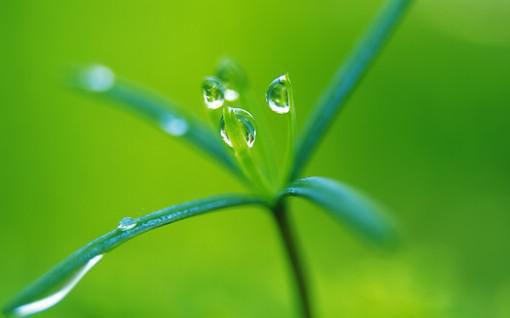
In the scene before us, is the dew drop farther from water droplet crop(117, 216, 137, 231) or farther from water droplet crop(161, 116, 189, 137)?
water droplet crop(117, 216, 137, 231)

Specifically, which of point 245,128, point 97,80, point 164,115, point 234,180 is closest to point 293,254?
point 245,128

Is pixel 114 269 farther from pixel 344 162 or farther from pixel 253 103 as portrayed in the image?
pixel 344 162

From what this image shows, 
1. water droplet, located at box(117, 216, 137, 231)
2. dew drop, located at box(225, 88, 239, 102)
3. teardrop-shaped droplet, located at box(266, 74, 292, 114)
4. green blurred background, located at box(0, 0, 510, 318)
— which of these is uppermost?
teardrop-shaped droplet, located at box(266, 74, 292, 114)

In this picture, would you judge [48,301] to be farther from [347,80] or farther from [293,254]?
[347,80]

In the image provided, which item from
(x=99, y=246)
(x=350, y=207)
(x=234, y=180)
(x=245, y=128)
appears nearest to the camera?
(x=350, y=207)

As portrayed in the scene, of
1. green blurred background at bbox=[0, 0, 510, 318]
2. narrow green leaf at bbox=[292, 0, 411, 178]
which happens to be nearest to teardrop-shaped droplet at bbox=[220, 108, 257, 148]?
narrow green leaf at bbox=[292, 0, 411, 178]

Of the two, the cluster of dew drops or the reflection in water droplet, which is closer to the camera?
the reflection in water droplet

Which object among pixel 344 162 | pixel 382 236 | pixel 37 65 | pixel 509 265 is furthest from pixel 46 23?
pixel 382 236
